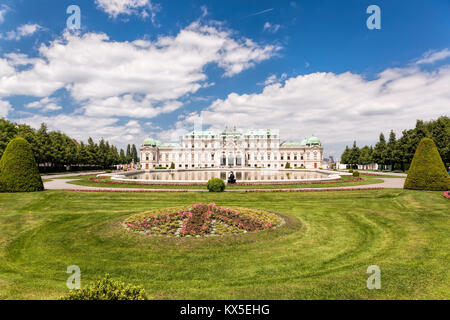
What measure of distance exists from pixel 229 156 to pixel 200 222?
99294 mm

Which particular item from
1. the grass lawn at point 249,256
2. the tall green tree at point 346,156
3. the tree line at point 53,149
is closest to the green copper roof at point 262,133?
the tall green tree at point 346,156

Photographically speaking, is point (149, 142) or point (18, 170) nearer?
point (18, 170)

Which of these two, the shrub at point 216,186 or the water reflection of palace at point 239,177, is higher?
the shrub at point 216,186

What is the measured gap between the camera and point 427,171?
22.8 metres

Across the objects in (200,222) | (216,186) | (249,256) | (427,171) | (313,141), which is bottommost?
(249,256)

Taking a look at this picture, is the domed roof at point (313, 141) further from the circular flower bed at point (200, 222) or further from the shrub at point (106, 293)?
the shrub at point (106, 293)

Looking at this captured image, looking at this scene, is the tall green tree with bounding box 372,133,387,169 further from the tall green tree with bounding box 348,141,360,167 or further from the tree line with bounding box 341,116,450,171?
the tall green tree with bounding box 348,141,360,167

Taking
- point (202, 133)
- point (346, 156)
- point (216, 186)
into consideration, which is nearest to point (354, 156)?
point (346, 156)

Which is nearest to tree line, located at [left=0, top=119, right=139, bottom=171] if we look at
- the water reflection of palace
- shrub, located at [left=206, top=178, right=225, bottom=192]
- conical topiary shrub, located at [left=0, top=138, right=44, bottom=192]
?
the water reflection of palace

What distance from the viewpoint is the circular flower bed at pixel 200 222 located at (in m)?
11.7

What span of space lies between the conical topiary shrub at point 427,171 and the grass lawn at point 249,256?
23.1 feet

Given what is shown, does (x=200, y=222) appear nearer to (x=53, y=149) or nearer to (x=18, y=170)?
(x=18, y=170)

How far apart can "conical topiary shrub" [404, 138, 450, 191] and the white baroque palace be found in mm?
88640
